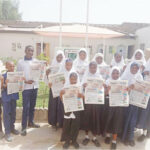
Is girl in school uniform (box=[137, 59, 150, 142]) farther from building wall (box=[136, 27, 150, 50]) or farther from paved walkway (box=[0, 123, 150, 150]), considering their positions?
building wall (box=[136, 27, 150, 50])

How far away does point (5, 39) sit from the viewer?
17203 millimetres

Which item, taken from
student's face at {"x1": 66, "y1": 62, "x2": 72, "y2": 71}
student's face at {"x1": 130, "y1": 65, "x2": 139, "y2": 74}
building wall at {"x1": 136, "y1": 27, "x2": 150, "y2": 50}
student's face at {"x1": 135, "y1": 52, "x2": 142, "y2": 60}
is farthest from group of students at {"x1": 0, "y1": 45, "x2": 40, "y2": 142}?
building wall at {"x1": 136, "y1": 27, "x2": 150, "y2": 50}

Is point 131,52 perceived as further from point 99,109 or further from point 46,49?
point 99,109

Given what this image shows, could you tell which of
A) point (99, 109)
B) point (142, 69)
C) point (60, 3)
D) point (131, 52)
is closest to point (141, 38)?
point (131, 52)

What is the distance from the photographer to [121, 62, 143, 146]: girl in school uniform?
364 cm

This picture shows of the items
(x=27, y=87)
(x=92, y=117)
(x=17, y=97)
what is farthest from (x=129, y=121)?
(x=17, y=97)

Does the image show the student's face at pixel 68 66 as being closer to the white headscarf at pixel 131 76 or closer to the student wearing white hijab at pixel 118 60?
the white headscarf at pixel 131 76

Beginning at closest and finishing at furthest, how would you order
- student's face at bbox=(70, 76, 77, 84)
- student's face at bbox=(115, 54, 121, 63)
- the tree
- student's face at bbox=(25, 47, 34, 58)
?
student's face at bbox=(70, 76, 77, 84) → student's face at bbox=(25, 47, 34, 58) → student's face at bbox=(115, 54, 121, 63) → the tree

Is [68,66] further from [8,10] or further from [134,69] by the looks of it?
[8,10]

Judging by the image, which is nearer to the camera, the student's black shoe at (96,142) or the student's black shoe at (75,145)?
the student's black shoe at (75,145)

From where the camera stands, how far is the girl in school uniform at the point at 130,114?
11.9 feet

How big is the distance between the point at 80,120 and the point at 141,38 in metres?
14.7

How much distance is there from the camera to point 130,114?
3.79 metres

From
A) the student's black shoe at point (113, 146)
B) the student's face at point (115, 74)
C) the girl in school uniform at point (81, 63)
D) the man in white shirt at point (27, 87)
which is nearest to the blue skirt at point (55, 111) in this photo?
the man in white shirt at point (27, 87)
